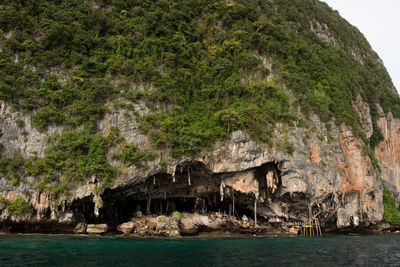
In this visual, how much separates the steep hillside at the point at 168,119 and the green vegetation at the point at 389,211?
3574mm

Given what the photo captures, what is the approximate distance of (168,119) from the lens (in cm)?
2955

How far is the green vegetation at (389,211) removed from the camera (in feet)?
126

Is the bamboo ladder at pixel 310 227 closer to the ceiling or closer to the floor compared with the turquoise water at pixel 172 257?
closer to the floor

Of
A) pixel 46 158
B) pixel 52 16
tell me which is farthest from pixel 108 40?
pixel 46 158

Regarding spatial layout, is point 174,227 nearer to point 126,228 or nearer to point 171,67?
point 126,228

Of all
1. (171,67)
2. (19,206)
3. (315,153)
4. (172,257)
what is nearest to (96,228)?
(19,206)

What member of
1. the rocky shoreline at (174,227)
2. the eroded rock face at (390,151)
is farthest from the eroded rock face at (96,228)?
the eroded rock face at (390,151)

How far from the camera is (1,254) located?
1448cm

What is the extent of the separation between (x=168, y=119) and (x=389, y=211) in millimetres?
32599

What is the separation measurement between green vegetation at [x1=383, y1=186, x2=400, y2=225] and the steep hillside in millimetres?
3574

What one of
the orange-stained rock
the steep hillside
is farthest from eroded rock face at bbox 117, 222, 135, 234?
the orange-stained rock

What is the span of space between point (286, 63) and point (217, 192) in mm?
18893

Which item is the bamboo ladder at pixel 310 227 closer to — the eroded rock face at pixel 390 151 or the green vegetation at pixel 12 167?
the eroded rock face at pixel 390 151

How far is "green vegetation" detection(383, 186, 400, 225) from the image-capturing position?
126ft
